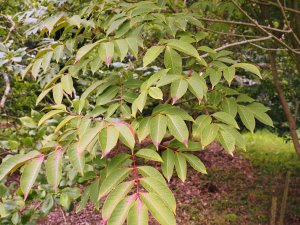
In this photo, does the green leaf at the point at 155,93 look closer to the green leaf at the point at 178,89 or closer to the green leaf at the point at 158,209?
the green leaf at the point at 178,89

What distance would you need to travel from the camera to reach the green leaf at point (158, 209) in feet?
2.92

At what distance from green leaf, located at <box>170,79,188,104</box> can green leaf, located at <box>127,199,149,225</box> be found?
374mm

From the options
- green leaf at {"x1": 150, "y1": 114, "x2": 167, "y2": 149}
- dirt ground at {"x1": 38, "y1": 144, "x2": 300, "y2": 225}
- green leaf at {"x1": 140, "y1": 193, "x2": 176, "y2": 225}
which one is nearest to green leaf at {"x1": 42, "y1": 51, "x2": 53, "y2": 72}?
green leaf at {"x1": 150, "y1": 114, "x2": 167, "y2": 149}

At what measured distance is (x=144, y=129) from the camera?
3.81 ft

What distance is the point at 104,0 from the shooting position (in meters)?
1.63

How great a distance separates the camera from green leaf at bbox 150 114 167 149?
110 centimetres

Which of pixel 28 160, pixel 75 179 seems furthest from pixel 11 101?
pixel 28 160

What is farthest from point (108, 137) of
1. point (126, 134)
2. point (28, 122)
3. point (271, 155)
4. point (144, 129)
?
point (271, 155)

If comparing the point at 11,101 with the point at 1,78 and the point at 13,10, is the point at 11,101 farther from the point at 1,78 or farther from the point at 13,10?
the point at 13,10

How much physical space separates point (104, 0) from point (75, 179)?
85 centimetres

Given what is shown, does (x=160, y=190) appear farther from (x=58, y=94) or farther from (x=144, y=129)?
(x=58, y=94)

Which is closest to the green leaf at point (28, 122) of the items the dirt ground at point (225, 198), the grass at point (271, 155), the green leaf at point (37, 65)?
the green leaf at point (37, 65)

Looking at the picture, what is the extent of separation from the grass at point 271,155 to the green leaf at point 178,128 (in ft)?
15.3

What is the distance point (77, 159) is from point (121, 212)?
26 centimetres
